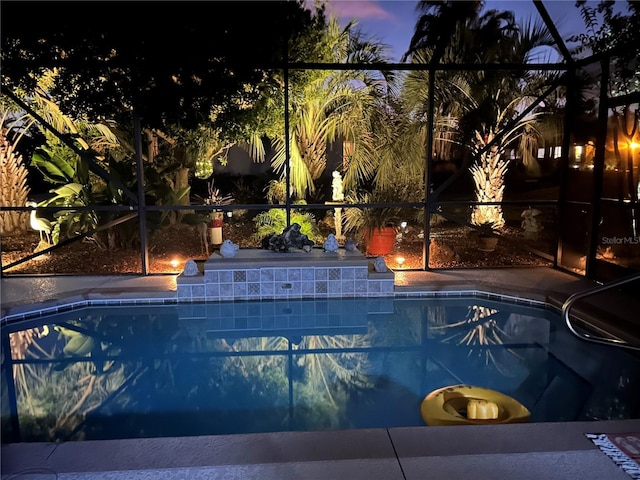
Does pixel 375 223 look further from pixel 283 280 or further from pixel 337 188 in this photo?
pixel 283 280

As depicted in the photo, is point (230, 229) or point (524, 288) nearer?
point (524, 288)

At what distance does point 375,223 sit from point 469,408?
4.72 metres

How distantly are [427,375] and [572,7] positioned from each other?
4828 millimetres

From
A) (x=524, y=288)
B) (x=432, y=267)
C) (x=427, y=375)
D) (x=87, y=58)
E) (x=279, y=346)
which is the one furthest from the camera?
(x=432, y=267)

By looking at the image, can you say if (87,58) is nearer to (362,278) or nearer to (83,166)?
(83,166)

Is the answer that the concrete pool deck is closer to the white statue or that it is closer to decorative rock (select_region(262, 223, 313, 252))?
decorative rock (select_region(262, 223, 313, 252))

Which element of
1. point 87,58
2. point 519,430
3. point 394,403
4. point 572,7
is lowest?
point 394,403

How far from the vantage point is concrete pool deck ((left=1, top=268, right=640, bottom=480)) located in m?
2.10

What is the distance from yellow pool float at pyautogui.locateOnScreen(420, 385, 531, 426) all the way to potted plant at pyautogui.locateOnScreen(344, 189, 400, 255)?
4.28 meters

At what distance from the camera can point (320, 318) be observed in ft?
17.0

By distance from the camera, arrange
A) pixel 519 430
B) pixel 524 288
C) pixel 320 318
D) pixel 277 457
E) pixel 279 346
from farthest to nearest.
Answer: pixel 524 288, pixel 320 318, pixel 279 346, pixel 519 430, pixel 277 457

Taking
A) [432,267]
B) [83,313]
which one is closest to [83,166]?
[83,313]

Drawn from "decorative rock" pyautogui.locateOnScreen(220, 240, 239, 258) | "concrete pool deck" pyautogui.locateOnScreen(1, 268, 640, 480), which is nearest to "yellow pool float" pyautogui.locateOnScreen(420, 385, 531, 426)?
"concrete pool deck" pyautogui.locateOnScreen(1, 268, 640, 480)

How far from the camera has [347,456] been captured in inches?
87.0
